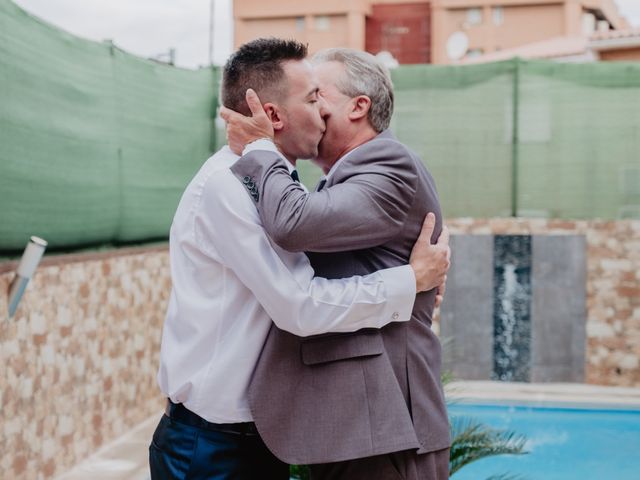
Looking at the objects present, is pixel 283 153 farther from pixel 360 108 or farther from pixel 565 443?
pixel 565 443

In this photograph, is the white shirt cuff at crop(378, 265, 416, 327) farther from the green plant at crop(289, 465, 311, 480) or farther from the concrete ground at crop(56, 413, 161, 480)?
the concrete ground at crop(56, 413, 161, 480)

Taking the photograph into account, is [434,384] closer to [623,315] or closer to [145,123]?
[145,123]

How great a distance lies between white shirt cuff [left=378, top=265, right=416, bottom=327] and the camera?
195 centimetres

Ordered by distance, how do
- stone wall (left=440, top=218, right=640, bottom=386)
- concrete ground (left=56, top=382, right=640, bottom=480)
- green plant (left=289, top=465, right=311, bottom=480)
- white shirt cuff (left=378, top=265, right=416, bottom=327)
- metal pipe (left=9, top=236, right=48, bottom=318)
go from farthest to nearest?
stone wall (left=440, top=218, right=640, bottom=386), concrete ground (left=56, top=382, right=640, bottom=480), metal pipe (left=9, top=236, right=48, bottom=318), green plant (left=289, top=465, right=311, bottom=480), white shirt cuff (left=378, top=265, right=416, bottom=327)

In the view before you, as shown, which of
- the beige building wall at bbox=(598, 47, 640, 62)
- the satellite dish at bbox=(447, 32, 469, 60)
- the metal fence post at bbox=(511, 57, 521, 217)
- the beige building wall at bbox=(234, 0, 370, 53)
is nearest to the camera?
the metal fence post at bbox=(511, 57, 521, 217)

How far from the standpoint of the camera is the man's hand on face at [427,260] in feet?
6.66

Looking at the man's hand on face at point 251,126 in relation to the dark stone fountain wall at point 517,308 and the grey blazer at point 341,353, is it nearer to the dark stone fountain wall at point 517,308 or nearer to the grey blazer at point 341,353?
the grey blazer at point 341,353

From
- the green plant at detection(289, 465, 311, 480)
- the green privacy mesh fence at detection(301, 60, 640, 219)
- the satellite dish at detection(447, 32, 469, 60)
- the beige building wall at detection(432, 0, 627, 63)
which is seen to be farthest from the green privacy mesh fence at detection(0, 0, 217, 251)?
the beige building wall at detection(432, 0, 627, 63)

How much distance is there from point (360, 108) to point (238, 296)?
0.54 metres

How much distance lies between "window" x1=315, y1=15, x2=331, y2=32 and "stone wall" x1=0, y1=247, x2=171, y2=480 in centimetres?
3221

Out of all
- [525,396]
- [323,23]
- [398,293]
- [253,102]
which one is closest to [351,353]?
[398,293]

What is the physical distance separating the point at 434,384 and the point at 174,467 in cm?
59

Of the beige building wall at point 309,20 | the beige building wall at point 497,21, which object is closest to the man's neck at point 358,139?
the beige building wall at point 497,21

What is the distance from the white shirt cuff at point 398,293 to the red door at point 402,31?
34.4m
